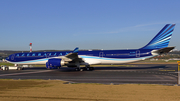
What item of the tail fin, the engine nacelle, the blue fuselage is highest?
the tail fin

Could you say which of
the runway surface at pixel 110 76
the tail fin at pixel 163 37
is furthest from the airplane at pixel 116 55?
the runway surface at pixel 110 76

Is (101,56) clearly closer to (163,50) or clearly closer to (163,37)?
(163,50)

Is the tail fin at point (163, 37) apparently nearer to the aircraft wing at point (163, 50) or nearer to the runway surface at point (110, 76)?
the aircraft wing at point (163, 50)

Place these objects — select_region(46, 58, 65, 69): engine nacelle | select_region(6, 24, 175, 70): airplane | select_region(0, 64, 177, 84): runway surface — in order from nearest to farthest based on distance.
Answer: select_region(0, 64, 177, 84): runway surface, select_region(46, 58, 65, 69): engine nacelle, select_region(6, 24, 175, 70): airplane

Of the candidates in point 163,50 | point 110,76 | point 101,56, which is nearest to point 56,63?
point 101,56

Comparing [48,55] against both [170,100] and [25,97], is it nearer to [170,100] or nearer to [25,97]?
[25,97]

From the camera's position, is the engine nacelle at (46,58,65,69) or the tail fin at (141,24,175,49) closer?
the engine nacelle at (46,58,65,69)

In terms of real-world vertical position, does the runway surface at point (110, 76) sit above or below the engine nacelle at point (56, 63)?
below

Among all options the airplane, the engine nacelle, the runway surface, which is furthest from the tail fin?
the engine nacelle

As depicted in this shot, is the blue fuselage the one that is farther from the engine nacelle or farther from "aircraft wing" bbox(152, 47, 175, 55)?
the engine nacelle

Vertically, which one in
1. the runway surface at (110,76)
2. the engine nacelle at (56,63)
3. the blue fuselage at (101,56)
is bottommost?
the runway surface at (110,76)

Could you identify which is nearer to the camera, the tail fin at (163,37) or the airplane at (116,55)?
the airplane at (116,55)

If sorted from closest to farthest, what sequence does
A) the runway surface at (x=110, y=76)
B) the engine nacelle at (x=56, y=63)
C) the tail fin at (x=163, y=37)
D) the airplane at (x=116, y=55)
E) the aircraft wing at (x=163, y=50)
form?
the runway surface at (x=110, y=76), the aircraft wing at (x=163, y=50), the engine nacelle at (x=56, y=63), the airplane at (x=116, y=55), the tail fin at (x=163, y=37)

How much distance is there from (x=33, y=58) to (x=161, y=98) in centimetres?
2819
